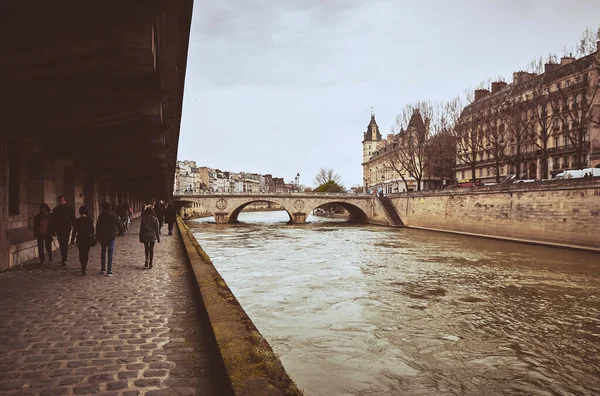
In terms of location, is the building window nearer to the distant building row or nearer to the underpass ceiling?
the underpass ceiling

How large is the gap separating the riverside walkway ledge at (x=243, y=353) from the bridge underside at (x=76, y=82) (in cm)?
324

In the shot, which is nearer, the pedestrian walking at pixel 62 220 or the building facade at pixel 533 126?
the pedestrian walking at pixel 62 220

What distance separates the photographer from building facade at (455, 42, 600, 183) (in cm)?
3425

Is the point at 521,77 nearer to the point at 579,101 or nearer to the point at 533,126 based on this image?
the point at 579,101

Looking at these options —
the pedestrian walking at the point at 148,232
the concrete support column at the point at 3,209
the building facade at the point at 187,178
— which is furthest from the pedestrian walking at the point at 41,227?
the building facade at the point at 187,178

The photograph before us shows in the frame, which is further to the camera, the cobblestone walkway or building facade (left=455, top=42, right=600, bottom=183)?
building facade (left=455, top=42, right=600, bottom=183)

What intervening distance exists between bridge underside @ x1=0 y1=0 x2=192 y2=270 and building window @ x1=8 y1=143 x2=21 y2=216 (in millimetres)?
26

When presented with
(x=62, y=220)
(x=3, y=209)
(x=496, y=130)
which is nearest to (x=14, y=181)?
(x=3, y=209)

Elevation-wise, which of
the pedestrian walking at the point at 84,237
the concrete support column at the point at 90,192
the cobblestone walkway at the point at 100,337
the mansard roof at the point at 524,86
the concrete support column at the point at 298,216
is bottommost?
the concrete support column at the point at 298,216

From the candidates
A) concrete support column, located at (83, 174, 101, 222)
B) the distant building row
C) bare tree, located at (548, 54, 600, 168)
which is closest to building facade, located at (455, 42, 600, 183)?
bare tree, located at (548, 54, 600, 168)

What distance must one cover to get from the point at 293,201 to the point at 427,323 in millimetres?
46592

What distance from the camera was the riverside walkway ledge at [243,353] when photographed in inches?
138

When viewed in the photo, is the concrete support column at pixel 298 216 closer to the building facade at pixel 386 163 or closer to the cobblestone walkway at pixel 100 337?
the building facade at pixel 386 163

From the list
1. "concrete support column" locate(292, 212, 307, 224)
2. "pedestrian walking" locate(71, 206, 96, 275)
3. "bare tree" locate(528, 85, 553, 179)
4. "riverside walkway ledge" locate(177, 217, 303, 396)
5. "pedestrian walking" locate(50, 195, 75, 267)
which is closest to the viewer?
"riverside walkway ledge" locate(177, 217, 303, 396)
